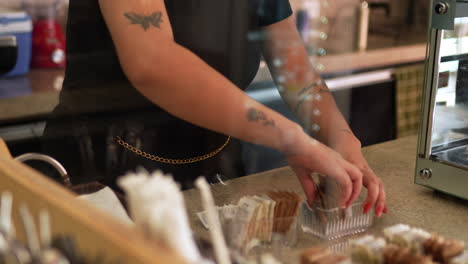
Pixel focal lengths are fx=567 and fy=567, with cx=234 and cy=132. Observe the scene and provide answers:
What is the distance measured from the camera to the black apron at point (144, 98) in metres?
1.27

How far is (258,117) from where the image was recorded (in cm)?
100

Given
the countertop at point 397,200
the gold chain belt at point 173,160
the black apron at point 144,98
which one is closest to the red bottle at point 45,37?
the black apron at point 144,98

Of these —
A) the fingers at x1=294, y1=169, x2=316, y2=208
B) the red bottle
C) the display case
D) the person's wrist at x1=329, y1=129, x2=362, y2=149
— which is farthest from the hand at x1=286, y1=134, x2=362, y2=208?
the red bottle

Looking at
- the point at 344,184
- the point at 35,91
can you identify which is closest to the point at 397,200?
the point at 344,184

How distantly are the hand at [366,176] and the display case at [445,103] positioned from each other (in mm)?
155

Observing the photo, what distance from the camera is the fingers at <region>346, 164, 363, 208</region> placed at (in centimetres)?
106

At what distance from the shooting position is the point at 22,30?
2199 mm

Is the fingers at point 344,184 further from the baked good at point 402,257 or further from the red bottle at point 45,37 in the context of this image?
the red bottle at point 45,37

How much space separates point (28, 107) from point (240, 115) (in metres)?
1.16

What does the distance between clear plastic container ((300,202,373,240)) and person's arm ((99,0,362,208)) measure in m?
0.13

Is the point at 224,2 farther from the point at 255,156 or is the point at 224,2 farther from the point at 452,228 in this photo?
the point at 452,228

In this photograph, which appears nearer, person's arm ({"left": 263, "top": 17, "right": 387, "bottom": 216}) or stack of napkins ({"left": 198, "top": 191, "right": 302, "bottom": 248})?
stack of napkins ({"left": 198, "top": 191, "right": 302, "bottom": 248})

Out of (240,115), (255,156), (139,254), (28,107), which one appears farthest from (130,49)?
(28,107)

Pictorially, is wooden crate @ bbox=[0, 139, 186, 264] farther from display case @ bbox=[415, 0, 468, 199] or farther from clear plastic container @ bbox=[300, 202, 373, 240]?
display case @ bbox=[415, 0, 468, 199]
